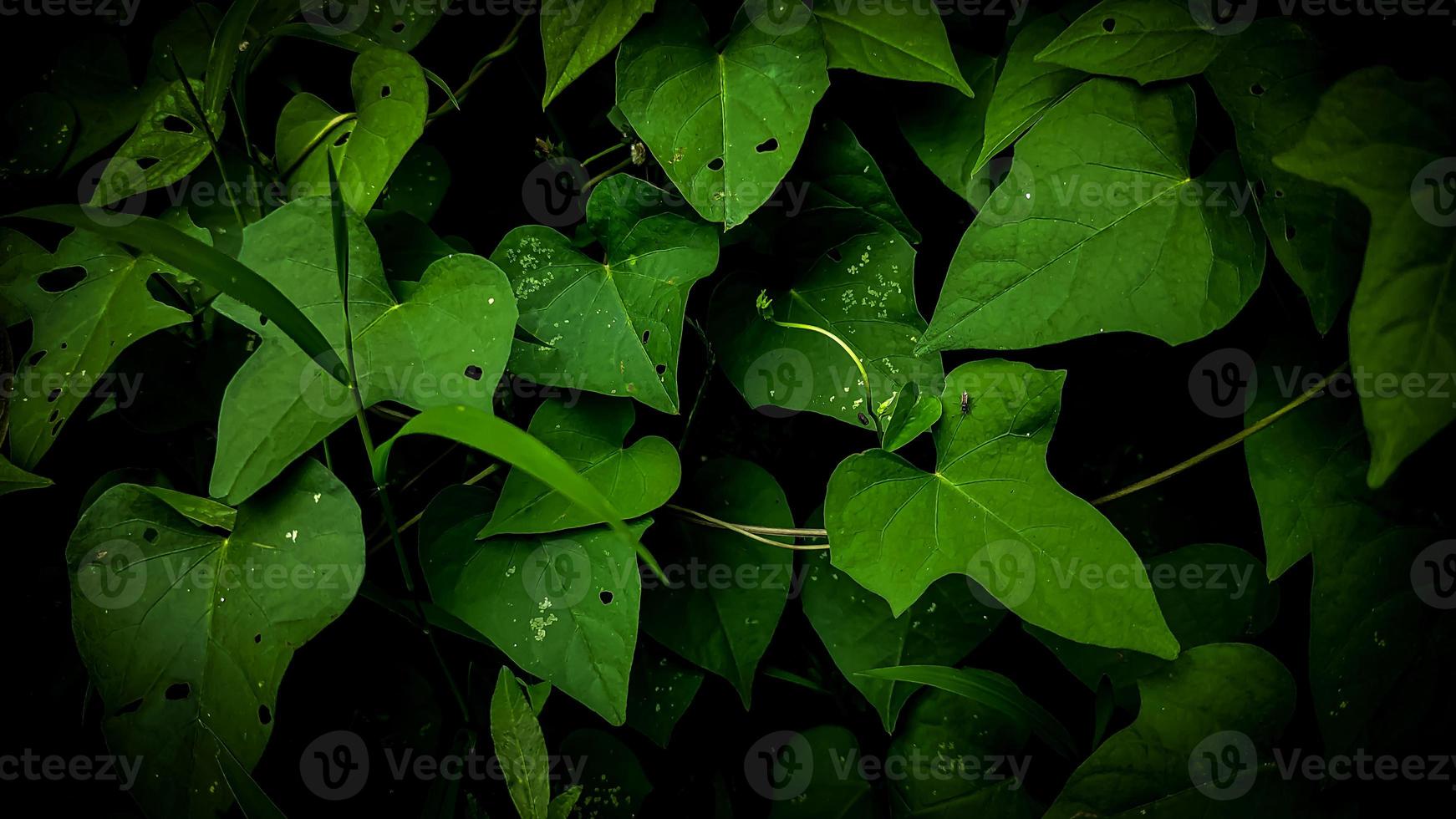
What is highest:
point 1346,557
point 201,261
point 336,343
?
point 201,261

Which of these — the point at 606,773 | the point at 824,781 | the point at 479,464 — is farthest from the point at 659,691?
the point at 479,464

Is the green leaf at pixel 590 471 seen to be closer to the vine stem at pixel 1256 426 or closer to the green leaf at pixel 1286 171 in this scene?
the vine stem at pixel 1256 426

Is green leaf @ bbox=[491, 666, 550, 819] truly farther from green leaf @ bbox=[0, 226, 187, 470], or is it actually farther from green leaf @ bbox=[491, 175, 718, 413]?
green leaf @ bbox=[0, 226, 187, 470]

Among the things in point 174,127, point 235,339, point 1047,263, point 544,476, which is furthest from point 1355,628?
point 174,127

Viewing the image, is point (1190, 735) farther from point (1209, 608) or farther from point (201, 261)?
point (201, 261)

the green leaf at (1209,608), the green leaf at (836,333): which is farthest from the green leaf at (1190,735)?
the green leaf at (836,333)

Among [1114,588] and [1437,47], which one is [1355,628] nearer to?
[1114,588]

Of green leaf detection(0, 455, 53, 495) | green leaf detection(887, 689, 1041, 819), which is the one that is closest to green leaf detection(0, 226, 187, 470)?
green leaf detection(0, 455, 53, 495)
